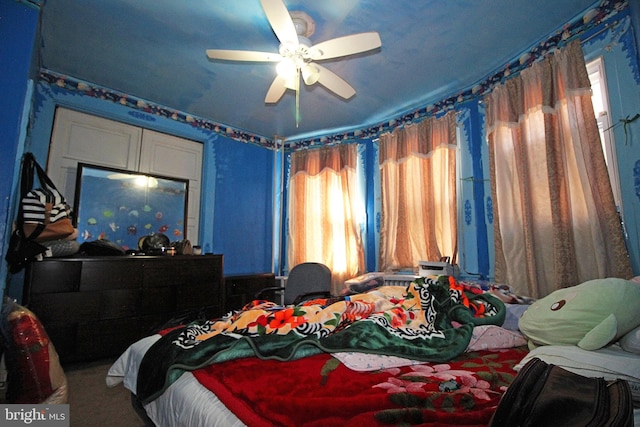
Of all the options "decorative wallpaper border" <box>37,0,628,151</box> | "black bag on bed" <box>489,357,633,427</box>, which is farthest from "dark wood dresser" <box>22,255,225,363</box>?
"black bag on bed" <box>489,357,633,427</box>

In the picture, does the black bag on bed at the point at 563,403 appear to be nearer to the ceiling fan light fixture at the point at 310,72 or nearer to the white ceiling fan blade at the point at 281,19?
the white ceiling fan blade at the point at 281,19

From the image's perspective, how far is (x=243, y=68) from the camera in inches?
127

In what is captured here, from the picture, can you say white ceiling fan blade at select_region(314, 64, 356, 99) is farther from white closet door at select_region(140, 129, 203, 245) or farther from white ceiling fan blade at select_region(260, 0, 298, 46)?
white closet door at select_region(140, 129, 203, 245)

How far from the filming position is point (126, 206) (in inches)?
143

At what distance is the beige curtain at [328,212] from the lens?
4527mm

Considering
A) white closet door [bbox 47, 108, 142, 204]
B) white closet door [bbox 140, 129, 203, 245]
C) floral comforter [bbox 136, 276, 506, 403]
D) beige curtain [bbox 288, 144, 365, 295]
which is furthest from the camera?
beige curtain [bbox 288, 144, 365, 295]

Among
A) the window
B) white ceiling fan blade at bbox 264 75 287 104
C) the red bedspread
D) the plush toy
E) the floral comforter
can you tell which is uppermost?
white ceiling fan blade at bbox 264 75 287 104

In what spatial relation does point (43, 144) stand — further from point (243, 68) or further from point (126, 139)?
point (243, 68)

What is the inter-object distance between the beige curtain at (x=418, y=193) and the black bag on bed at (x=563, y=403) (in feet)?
9.27

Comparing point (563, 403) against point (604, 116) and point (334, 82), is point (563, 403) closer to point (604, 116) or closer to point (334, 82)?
point (334, 82)

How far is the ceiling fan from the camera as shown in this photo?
2.01m

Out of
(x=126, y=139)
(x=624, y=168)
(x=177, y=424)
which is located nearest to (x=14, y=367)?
(x=177, y=424)

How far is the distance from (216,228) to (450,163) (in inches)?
139

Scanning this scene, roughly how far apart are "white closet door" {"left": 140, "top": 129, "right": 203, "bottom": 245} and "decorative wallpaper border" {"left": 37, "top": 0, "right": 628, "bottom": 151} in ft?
1.14
